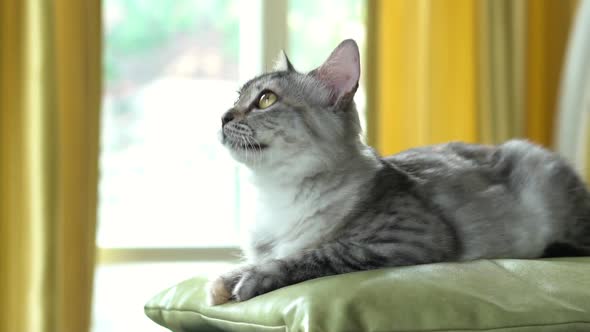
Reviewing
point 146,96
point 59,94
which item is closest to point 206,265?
point 146,96

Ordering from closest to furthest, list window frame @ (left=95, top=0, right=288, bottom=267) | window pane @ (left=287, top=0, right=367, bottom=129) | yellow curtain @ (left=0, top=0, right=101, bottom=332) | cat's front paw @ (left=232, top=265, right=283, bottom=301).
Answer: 1. cat's front paw @ (left=232, top=265, right=283, bottom=301)
2. yellow curtain @ (left=0, top=0, right=101, bottom=332)
3. window frame @ (left=95, top=0, right=288, bottom=267)
4. window pane @ (left=287, top=0, right=367, bottom=129)

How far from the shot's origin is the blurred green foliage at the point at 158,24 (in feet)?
8.73

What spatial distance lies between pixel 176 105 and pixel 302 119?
135 cm

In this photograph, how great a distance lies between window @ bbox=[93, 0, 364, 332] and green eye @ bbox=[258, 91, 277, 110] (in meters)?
1.06

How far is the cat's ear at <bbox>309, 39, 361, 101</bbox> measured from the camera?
55.8 inches

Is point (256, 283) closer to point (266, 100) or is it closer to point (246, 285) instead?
point (246, 285)

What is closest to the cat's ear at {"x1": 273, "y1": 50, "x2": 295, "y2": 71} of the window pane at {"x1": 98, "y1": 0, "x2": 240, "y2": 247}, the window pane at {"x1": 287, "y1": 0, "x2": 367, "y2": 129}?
the window pane at {"x1": 287, "y1": 0, "x2": 367, "y2": 129}

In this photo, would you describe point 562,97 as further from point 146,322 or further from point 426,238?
point 146,322

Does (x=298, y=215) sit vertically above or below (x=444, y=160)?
below

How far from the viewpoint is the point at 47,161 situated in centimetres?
186

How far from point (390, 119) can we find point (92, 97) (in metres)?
0.95

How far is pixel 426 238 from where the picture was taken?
1.32m

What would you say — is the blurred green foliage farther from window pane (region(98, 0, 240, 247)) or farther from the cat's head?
the cat's head

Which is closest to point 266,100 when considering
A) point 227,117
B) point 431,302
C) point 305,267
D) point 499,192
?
point 227,117
